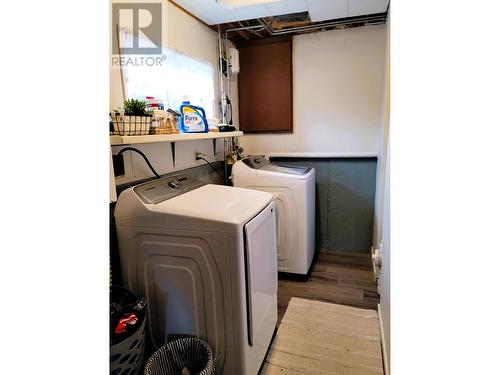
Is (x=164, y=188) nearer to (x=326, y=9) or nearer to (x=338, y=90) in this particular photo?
(x=326, y=9)

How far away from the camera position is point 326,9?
2375 mm

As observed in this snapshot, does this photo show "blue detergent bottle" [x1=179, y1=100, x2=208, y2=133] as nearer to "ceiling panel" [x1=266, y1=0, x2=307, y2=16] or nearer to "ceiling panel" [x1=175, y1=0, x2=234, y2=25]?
"ceiling panel" [x1=175, y1=0, x2=234, y2=25]

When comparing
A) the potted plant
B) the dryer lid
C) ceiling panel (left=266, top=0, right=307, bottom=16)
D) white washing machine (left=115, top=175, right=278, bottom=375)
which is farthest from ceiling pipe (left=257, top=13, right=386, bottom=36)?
white washing machine (left=115, top=175, right=278, bottom=375)

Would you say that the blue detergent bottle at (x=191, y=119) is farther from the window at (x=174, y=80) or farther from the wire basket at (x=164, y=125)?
the window at (x=174, y=80)

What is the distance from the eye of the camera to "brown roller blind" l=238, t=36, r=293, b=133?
3221 mm

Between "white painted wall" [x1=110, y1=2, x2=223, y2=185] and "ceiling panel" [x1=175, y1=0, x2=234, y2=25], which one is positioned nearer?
"white painted wall" [x1=110, y1=2, x2=223, y2=185]

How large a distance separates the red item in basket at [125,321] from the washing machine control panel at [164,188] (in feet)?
1.74

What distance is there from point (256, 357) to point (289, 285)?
1.14 metres

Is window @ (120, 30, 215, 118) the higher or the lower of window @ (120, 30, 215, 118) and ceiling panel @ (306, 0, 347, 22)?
the lower

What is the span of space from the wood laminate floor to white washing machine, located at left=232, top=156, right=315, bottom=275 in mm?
162

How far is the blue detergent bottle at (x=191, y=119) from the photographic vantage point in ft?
6.53

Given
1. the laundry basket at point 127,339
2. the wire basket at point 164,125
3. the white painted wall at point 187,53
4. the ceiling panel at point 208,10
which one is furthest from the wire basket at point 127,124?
the ceiling panel at point 208,10
